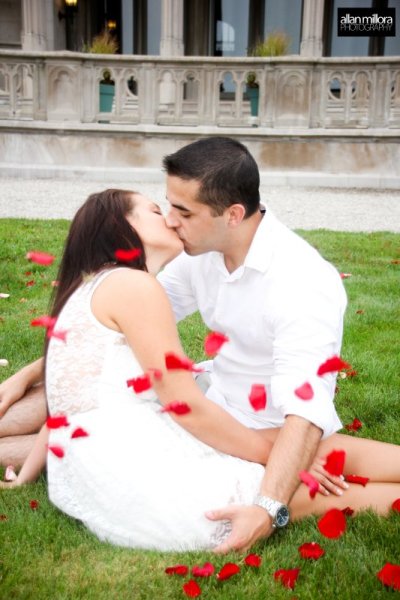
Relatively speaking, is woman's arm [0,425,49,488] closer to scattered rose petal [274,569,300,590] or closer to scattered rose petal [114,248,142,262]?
scattered rose petal [114,248,142,262]

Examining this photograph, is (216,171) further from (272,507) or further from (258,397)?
(272,507)

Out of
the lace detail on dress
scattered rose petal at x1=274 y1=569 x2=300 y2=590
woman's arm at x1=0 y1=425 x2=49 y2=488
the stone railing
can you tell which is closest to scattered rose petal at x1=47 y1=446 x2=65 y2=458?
the lace detail on dress

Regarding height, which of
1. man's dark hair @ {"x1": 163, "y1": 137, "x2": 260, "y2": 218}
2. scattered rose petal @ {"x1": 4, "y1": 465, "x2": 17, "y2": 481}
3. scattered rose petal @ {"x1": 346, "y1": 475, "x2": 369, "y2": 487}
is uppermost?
man's dark hair @ {"x1": 163, "y1": 137, "x2": 260, "y2": 218}

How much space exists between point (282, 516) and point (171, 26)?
16.1 meters

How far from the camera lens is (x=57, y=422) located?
2.72m

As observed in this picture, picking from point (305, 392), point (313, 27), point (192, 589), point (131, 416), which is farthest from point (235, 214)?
point (313, 27)

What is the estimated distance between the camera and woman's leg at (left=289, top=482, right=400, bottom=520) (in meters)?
2.84

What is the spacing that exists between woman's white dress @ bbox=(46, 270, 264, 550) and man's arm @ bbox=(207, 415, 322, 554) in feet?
0.24

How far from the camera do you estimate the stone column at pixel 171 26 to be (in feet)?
55.7

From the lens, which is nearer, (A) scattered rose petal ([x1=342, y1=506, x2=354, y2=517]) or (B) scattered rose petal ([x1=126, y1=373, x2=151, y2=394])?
(B) scattered rose petal ([x1=126, y1=373, x2=151, y2=394])

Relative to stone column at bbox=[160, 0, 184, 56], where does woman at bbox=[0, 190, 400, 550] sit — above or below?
below

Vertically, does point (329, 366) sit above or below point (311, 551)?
above
